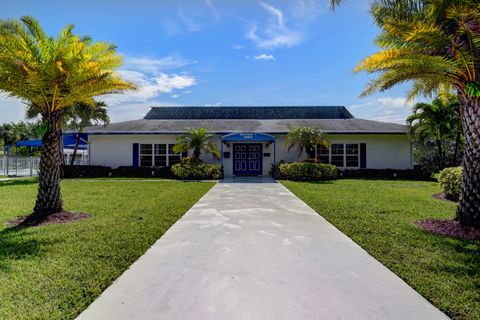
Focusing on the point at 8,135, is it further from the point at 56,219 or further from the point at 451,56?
the point at 451,56

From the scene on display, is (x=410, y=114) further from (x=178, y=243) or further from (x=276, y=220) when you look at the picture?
(x=178, y=243)

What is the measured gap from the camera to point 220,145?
19.8 m

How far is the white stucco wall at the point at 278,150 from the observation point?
1956 centimetres

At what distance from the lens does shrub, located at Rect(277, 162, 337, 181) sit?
17047 mm

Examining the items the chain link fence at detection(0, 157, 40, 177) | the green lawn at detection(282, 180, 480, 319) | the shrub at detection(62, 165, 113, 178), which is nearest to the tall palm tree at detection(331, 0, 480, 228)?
the green lawn at detection(282, 180, 480, 319)

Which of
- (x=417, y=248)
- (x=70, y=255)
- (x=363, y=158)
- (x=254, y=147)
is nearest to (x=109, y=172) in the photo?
(x=254, y=147)

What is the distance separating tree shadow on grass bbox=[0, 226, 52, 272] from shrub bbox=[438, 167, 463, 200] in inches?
464

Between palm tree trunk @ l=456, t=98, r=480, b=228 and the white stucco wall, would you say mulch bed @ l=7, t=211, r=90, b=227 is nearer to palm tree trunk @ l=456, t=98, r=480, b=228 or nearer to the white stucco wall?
palm tree trunk @ l=456, t=98, r=480, b=228

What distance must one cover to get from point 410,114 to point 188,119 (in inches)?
648

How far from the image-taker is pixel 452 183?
1026 centimetres

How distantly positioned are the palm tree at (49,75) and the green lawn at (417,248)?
6769 millimetres

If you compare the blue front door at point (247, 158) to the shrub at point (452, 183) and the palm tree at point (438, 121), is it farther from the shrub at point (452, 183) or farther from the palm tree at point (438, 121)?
the shrub at point (452, 183)

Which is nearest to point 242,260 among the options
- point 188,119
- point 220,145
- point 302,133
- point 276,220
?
point 276,220

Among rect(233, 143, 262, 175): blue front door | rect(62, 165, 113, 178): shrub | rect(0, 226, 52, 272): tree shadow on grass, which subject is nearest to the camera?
rect(0, 226, 52, 272): tree shadow on grass
